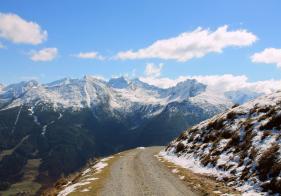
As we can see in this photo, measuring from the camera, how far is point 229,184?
36562mm

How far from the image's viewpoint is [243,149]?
44.0m

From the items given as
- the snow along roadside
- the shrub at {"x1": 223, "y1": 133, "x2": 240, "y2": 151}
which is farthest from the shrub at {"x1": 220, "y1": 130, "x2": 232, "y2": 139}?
the snow along roadside

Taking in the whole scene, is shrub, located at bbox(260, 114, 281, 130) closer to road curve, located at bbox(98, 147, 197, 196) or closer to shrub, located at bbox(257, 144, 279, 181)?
shrub, located at bbox(257, 144, 279, 181)

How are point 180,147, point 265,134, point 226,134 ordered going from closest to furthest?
point 265,134 < point 226,134 < point 180,147

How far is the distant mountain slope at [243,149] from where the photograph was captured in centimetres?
3444

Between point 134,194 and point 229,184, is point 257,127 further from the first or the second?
point 134,194

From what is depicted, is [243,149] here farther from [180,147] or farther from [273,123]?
[180,147]

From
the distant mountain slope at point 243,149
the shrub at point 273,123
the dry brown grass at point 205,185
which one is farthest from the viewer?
the shrub at point 273,123

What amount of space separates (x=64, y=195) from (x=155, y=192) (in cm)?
867

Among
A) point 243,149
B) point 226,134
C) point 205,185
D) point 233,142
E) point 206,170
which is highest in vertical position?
point 226,134

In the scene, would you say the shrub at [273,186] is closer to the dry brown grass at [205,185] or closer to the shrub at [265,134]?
the dry brown grass at [205,185]

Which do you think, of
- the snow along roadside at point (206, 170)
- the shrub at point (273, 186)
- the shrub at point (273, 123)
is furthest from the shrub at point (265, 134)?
the shrub at point (273, 186)

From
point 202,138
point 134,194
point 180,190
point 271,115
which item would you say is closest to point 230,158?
point 271,115

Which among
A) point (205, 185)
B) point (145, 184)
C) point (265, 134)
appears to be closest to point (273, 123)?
point (265, 134)
